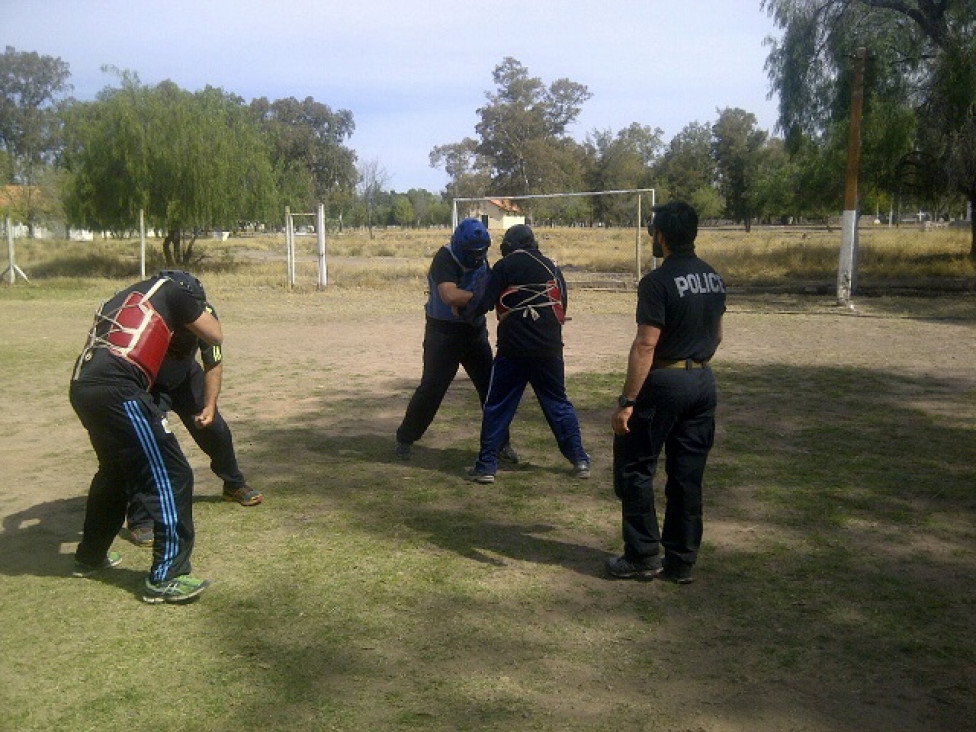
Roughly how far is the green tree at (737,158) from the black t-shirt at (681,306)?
185 feet

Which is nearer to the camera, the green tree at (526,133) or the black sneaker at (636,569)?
the black sneaker at (636,569)

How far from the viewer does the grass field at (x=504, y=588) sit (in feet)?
10.8

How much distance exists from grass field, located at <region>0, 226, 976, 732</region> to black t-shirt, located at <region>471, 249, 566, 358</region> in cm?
97

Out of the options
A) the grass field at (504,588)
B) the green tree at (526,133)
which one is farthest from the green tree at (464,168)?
the grass field at (504,588)

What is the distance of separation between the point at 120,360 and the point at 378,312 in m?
15.0

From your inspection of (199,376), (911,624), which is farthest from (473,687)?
(199,376)

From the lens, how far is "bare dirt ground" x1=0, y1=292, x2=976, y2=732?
23.1 feet

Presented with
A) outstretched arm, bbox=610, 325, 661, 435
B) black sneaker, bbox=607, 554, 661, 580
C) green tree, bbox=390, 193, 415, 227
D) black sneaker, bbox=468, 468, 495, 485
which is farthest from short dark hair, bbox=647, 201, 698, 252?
green tree, bbox=390, 193, 415, 227

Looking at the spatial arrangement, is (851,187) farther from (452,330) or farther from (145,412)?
(145,412)

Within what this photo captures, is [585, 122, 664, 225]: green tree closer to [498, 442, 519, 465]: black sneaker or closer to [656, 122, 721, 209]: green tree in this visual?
[656, 122, 721, 209]: green tree

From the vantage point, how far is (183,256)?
33.1 metres

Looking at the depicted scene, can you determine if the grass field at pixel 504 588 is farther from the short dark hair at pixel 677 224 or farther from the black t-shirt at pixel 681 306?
the short dark hair at pixel 677 224

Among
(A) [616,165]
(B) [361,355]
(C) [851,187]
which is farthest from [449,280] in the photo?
(A) [616,165]

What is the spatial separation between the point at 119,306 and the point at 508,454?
3.28 meters
